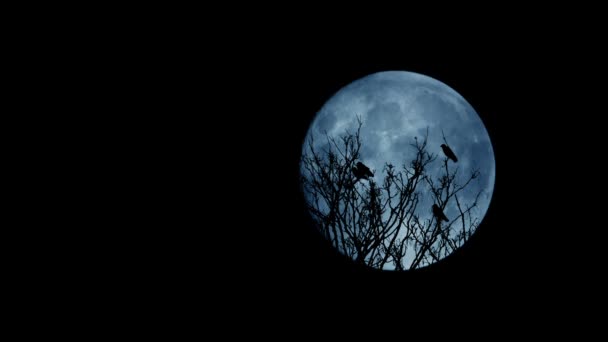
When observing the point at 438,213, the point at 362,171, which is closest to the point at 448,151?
the point at 438,213

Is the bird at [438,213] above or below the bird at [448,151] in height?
below

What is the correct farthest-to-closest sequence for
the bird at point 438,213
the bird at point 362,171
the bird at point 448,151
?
the bird at point 438,213 < the bird at point 448,151 < the bird at point 362,171

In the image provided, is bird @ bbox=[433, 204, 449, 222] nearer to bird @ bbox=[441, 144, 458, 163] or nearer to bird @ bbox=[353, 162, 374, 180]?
Answer: bird @ bbox=[441, 144, 458, 163]

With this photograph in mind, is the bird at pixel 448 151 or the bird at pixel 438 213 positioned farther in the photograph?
the bird at pixel 438 213

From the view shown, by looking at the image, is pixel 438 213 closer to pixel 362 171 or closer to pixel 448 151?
pixel 448 151

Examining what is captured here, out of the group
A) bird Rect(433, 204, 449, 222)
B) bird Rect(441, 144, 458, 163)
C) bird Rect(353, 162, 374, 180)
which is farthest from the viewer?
bird Rect(433, 204, 449, 222)

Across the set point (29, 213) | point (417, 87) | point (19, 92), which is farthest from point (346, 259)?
point (19, 92)

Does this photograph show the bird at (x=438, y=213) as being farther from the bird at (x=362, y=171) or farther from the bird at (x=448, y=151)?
the bird at (x=362, y=171)

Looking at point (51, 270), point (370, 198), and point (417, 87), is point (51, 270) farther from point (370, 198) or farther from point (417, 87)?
point (417, 87)

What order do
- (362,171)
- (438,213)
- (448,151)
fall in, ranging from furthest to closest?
1. (438,213)
2. (448,151)
3. (362,171)

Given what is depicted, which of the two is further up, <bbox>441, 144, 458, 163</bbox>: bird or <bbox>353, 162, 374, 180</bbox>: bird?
<bbox>441, 144, 458, 163</bbox>: bird

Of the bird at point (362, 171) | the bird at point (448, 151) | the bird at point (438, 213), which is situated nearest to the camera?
the bird at point (362, 171)

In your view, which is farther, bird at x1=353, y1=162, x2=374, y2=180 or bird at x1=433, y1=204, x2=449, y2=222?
bird at x1=433, y1=204, x2=449, y2=222

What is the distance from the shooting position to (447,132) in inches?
225
